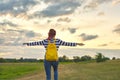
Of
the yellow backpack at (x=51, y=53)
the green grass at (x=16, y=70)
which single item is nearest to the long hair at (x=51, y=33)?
the yellow backpack at (x=51, y=53)

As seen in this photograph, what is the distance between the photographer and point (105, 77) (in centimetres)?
3103

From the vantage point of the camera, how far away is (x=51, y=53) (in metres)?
19.8

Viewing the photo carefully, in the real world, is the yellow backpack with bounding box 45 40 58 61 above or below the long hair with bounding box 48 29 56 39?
below

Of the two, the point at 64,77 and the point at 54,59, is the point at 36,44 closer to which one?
the point at 54,59

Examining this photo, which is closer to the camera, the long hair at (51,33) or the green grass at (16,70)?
the long hair at (51,33)

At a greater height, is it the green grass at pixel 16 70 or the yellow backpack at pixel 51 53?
the green grass at pixel 16 70

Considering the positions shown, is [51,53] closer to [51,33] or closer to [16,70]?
[51,33]

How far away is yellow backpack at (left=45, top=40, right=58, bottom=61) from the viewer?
19.8 meters

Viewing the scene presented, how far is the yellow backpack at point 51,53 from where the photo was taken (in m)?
19.8

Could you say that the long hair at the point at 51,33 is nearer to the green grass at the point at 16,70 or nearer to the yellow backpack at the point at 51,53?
the yellow backpack at the point at 51,53

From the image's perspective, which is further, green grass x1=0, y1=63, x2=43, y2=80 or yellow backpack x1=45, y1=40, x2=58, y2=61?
green grass x1=0, y1=63, x2=43, y2=80

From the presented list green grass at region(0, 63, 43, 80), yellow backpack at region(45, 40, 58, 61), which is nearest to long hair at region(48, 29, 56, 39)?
yellow backpack at region(45, 40, 58, 61)

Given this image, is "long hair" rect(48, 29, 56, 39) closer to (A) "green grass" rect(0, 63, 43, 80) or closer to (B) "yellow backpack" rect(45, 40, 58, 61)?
(B) "yellow backpack" rect(45, 40, 58, 61)

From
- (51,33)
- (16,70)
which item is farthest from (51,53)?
(16,70)
